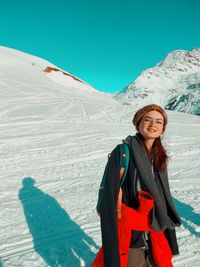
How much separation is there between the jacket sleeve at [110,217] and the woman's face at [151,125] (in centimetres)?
36

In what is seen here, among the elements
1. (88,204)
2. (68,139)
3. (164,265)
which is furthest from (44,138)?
(164,265)

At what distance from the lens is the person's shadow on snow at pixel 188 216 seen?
4734 millimetres

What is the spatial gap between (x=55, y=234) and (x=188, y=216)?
215 cm

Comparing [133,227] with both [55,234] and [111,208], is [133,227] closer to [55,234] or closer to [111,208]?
[111,208]

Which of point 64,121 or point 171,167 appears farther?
point 64,121

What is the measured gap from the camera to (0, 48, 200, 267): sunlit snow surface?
4.18 meters

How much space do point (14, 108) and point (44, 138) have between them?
7.28 meters

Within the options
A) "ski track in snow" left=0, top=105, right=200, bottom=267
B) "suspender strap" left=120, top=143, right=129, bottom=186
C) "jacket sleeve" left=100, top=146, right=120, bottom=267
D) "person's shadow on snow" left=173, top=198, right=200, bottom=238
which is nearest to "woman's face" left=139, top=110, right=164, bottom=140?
"suspender strap" left=120, top=143, right=129, bottom=186

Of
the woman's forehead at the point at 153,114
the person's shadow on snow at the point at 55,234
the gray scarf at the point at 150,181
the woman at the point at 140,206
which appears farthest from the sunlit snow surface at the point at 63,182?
the woman's forehead at the point at 153,114

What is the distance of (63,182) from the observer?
7.07 metres

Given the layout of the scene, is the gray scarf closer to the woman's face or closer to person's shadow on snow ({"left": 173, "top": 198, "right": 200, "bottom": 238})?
the woman's face

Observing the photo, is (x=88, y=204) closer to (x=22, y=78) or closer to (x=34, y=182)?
(x=34, y=182)

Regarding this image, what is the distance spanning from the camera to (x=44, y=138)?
11641 millimetres

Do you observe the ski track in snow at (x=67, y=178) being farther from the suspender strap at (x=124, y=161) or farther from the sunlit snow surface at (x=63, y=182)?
the suspender strap at (x=124, y=161)
